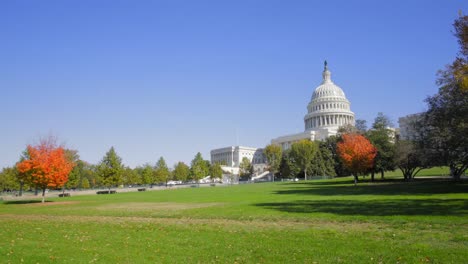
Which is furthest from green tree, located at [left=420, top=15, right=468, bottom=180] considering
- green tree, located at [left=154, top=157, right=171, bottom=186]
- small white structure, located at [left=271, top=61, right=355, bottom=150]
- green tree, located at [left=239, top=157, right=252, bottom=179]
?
small white structure, located at [left=271, top=61, right=355, bottom=150]

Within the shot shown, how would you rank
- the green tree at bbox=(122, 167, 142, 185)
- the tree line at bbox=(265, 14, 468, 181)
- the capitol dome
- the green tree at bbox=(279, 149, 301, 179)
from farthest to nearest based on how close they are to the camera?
the capitol dome < the green tree at bbox=(122, 167, 142, 185) < the green tree at bbox=(279, 149, 301, 179) < the tree line at bbox=(265, 14, 468, 181)

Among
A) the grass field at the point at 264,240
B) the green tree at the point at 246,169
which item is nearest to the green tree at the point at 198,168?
the green tree at the point at 246,169

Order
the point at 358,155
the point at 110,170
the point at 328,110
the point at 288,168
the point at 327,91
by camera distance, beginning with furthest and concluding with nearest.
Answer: the point at 327,91
the point at 328,110
the point at 288,168
the point at 110,170
the point at 358,155

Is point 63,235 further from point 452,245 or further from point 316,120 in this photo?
point 316,120

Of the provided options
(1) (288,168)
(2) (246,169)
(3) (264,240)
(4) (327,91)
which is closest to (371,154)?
A: (3) (264,240)

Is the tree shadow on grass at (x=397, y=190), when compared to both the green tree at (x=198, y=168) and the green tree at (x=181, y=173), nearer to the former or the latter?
the green tree at (x=198, y=168)

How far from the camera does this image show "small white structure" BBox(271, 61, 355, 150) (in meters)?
167

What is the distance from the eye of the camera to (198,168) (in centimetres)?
12244

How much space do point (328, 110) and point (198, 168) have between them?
72.8m

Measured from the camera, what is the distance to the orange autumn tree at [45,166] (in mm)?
47500

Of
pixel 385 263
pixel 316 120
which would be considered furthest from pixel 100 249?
pixel 316 120

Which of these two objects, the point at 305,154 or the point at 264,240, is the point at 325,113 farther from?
the point at 264,240

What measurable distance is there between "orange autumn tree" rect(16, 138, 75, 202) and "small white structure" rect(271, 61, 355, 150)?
128 m

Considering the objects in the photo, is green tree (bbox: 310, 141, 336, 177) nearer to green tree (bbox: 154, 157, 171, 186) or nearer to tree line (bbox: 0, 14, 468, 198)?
tree line (bbox: 0, 14, 468, 198)
